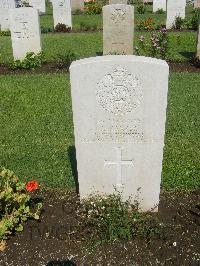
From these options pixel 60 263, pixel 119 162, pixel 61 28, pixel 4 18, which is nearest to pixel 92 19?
pixel 61 28

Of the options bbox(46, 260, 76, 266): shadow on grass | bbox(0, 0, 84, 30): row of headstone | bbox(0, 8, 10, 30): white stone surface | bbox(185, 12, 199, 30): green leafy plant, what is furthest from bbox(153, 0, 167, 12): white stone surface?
bbox(46, 260, 76, 266): shadow on grass

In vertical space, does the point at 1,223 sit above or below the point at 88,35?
below

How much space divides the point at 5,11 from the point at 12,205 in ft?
51.9

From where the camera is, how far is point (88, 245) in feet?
12.1

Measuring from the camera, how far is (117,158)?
3.93 m

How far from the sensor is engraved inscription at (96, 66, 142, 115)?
3.49 metres

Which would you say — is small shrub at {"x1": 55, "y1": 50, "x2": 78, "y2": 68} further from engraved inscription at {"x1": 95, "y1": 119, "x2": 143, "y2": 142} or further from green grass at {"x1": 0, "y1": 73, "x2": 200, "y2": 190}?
engraved inscription at {"x1": 95, "y1": 119, "x2": 143, "y2": 142}

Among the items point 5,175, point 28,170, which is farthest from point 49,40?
point 5,175

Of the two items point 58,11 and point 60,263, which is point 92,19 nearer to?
point 58,11

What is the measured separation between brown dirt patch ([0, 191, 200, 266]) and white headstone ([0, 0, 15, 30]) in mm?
15590

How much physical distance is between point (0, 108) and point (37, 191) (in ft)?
11.9

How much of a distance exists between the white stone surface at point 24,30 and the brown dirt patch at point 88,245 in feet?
26.5

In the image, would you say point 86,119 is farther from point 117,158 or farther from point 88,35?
point 88,35

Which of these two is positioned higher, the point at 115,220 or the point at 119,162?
the point at 119,162
